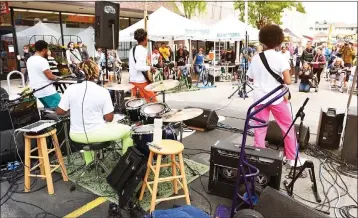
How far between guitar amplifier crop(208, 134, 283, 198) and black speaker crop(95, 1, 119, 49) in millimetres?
3391

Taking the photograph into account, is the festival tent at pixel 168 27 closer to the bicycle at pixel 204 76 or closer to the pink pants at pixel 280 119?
the bicycle at pixel 204 76

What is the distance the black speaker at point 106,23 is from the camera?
535cm

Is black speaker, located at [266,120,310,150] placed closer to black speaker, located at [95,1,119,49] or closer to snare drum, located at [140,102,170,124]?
snare drum, located at [140,102,170,124]

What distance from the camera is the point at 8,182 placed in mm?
3723

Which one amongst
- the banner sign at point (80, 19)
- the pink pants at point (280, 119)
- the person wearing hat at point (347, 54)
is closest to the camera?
the pink pants at point (280, 119)

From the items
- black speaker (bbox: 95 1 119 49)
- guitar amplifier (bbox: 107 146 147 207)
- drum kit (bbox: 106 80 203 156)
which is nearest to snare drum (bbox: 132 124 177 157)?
drum kit (bbox: 106 80 203 156)

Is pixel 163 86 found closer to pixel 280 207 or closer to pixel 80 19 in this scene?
pixel 280 207

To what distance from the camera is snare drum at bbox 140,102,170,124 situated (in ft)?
12.3

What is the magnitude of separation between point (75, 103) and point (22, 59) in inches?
486

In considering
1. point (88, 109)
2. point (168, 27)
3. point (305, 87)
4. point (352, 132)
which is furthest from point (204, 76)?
point (352, 132)

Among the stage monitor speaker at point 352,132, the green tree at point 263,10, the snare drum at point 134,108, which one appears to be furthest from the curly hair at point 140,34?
the green tree at point 263,10

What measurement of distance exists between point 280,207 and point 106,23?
15.0ft

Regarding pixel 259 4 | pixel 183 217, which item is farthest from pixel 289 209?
pixel 259 4

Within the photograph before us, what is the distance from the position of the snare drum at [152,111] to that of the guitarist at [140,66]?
995 millimetres
